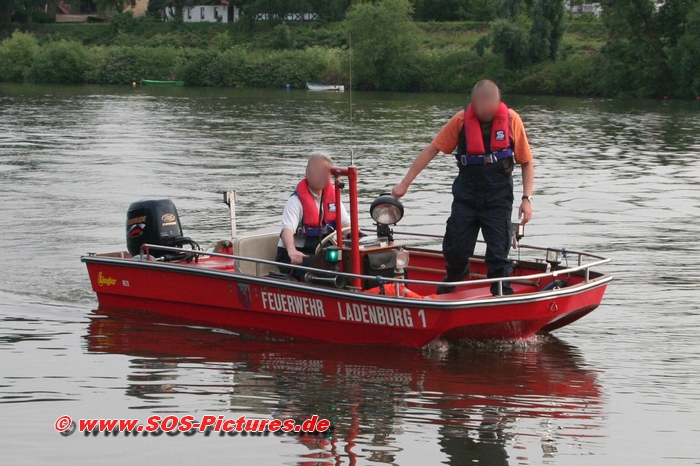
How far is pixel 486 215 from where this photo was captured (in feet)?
26.8

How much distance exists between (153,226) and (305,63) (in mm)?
53537

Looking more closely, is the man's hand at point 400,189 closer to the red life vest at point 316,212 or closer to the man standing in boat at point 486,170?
the man standing in boat at point 486,170

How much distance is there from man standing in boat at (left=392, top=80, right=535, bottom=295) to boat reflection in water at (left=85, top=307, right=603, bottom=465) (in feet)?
2.41

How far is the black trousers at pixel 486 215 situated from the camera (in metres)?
8.09

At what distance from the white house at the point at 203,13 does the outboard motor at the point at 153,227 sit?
88208mm

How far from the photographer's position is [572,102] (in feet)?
162

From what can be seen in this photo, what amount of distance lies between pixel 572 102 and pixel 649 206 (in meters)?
33.3

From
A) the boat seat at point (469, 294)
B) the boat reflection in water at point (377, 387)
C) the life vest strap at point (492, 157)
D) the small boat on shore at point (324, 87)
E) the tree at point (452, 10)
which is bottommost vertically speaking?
the boat reflection in water at point (377, 387)

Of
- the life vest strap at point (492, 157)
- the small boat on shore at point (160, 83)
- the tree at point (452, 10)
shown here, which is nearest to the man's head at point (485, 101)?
the life vest strap at point (492, 157)

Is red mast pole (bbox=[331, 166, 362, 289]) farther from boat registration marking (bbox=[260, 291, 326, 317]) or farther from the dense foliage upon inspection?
the dense foliage

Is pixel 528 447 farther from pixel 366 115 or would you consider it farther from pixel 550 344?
pixel 366 115

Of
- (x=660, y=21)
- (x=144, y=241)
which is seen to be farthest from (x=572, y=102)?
(x=144, y=241)

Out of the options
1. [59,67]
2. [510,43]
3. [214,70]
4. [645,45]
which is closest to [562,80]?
[510,43]

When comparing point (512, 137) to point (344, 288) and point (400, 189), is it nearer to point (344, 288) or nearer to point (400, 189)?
point (400, 189)
